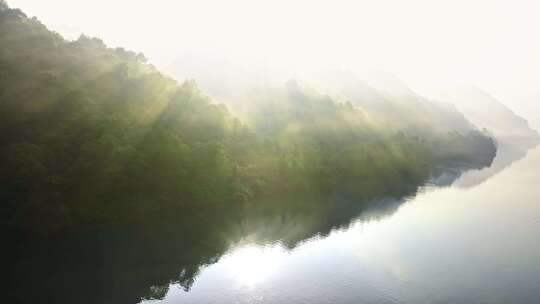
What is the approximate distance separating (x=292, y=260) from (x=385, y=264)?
20.0 metres

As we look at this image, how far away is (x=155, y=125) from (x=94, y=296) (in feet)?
270

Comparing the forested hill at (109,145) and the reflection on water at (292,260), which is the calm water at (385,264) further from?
the forested hill at (109,145)

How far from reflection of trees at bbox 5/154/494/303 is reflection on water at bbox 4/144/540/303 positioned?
23cm

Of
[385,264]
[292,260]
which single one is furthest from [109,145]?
[385,264]

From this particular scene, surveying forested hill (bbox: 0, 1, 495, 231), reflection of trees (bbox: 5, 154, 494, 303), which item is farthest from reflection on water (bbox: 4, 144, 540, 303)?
forested hill (bbox: 0, 1, 495, 231)

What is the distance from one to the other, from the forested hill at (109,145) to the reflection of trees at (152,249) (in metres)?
8.81

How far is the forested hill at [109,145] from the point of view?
118062 millimetres

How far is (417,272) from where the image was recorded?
98.6 m

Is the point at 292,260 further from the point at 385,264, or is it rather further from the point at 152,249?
the point at 152,249

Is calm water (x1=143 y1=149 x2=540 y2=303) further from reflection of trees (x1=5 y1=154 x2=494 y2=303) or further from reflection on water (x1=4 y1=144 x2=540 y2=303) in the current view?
reflection of trees (x1=5 y1=154 x2=494 y2=303)

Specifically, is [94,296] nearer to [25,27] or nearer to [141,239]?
[141,239]

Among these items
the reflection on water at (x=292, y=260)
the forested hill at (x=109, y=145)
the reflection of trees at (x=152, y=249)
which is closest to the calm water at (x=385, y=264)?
the reflection on water at (x=292, y=260)

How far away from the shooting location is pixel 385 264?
104 meters

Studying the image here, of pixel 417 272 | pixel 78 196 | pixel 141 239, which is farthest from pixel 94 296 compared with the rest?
pixel 417 272
